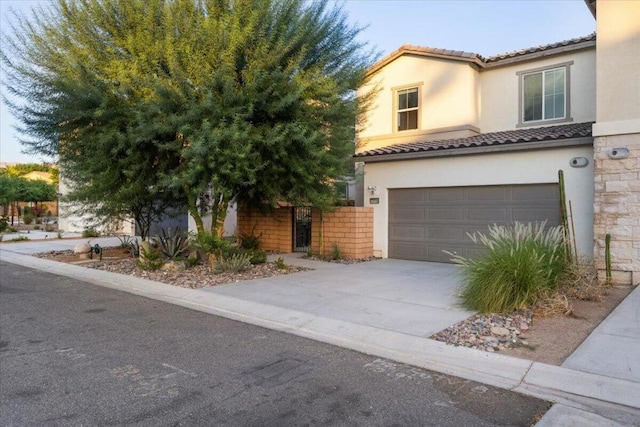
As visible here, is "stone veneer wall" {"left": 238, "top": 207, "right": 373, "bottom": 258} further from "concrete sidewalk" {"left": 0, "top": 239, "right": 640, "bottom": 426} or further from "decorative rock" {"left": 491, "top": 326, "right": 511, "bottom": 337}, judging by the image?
"decorative rock" {"left": 491, "top": 326, "right": 511, "bottom": 337}

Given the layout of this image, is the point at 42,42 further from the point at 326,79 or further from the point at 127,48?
the point at 326,79

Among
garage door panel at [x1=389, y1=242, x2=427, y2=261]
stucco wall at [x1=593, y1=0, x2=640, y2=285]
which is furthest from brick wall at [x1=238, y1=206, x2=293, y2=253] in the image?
stucco wall at [x1=593, y1=0, x2=640, y2=285]

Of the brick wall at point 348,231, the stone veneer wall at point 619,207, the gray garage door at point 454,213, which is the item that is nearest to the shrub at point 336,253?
the brick wall at point 348,231

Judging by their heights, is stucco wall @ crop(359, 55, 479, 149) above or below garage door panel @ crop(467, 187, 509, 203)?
above

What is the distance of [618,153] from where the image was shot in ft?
32.6

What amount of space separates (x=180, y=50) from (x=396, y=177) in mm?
7270

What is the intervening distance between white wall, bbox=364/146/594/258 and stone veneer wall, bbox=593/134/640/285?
881 millimetres

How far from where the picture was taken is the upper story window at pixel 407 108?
16.6m

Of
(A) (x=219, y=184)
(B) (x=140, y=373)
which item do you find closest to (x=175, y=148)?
(A) (x=219, y=184)

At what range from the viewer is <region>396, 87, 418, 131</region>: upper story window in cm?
1664

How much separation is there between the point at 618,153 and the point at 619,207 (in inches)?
44.4

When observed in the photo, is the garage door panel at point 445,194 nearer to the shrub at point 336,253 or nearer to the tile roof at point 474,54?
the shrub at point 336,253

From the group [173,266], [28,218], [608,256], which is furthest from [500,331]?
[28,218]

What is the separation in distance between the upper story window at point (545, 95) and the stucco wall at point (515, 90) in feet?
0.49
